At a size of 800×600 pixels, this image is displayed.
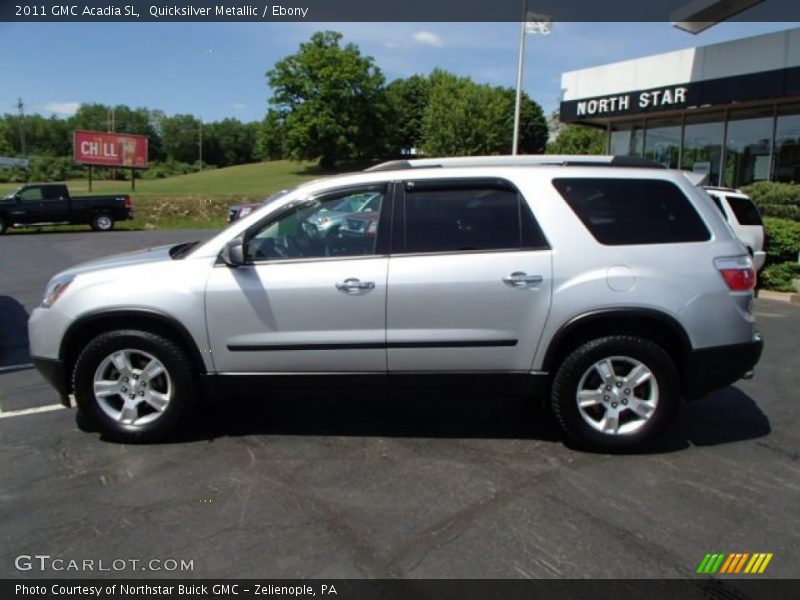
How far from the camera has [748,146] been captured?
16750 millimetres

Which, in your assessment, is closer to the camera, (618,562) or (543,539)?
(618,562)

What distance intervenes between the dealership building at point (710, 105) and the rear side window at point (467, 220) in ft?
44.0

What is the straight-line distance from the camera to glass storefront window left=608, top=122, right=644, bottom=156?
1991cm

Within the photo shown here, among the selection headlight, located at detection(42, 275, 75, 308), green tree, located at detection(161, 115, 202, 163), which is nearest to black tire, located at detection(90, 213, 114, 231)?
headlight, located at detection(42, 275, 75, 308)

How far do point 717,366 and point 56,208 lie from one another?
2672 centimetres

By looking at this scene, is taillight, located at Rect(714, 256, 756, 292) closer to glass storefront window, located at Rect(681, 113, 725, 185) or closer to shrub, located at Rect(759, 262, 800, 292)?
shrub, located at Rect(759, 262, 800, 292)

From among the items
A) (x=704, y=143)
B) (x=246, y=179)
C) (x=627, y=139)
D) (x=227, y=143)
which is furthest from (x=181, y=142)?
(x=704, y=143)

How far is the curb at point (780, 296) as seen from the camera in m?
10.4

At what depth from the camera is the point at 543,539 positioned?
3.08 meters

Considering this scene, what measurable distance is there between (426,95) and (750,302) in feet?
333

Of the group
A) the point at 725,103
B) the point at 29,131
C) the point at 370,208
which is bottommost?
the point at 370,208
